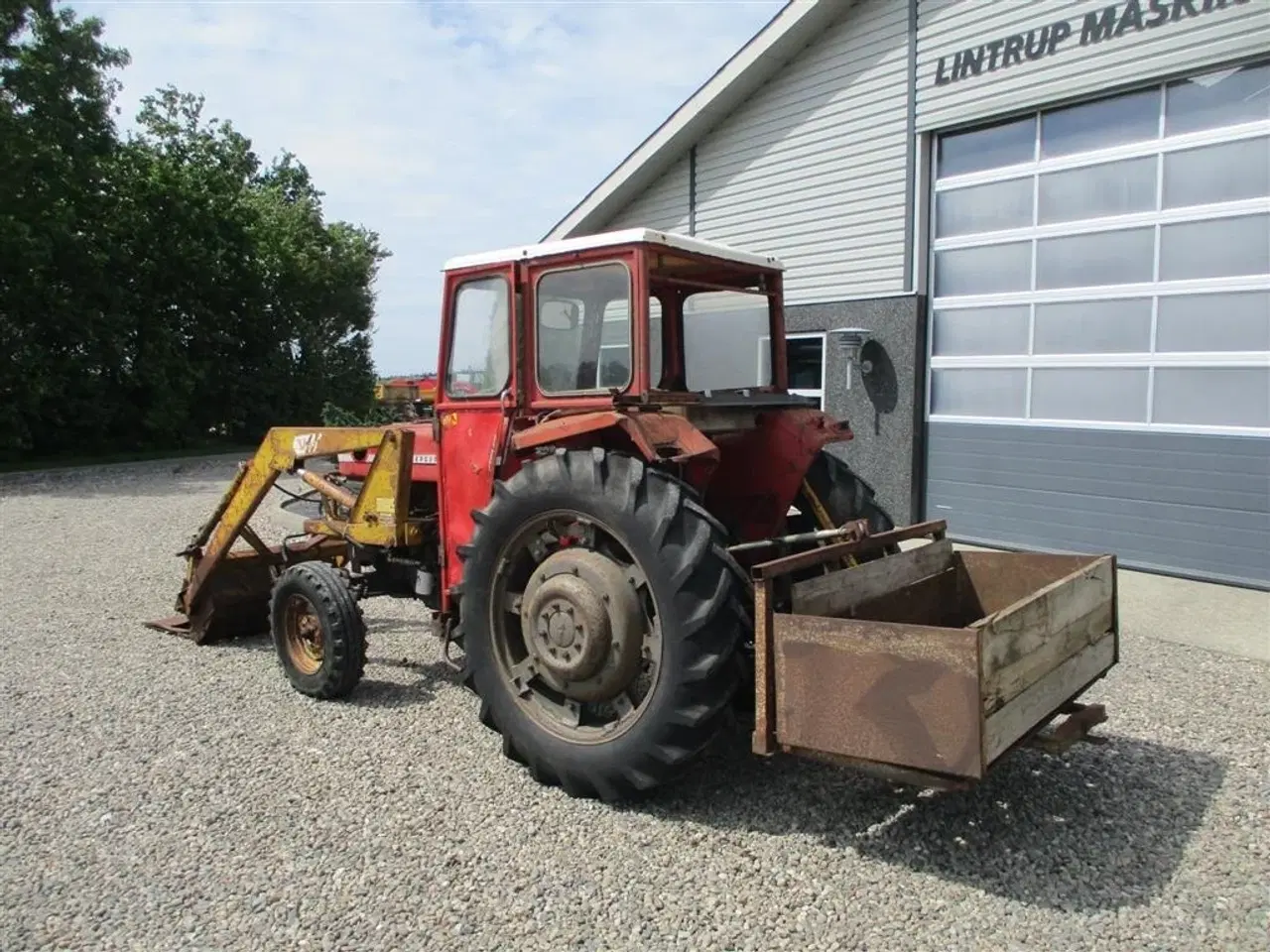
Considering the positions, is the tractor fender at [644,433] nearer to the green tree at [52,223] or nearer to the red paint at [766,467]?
the red paint at [766,467]

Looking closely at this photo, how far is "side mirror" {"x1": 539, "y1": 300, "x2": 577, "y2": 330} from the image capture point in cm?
441

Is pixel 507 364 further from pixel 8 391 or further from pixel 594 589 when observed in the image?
pixel 8 391

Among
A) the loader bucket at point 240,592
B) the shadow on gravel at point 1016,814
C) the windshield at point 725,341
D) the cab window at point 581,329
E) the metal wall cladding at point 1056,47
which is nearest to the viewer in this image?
the shadow on gravel at point 1016,814

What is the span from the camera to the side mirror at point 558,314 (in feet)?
14.5

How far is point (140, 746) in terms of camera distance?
14.6 feet

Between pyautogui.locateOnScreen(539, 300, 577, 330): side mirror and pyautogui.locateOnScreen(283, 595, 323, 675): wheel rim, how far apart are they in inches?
83.7

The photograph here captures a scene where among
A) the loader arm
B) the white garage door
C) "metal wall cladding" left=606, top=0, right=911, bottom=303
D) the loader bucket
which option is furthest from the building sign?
the loader bucket

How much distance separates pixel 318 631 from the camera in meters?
5.20

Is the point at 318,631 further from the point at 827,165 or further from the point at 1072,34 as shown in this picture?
the point at 1072,34

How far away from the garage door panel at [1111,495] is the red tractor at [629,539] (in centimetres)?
400

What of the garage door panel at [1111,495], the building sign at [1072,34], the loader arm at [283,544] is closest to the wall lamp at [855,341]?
the garage door panel at [1111,495]

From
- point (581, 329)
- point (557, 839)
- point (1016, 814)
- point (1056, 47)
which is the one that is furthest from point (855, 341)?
point (557, 839)

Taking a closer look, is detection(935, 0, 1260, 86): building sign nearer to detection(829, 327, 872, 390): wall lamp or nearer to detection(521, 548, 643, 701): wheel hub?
detection(829, 327, 872, 390): wall lamp

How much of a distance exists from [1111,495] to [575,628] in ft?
19.5
